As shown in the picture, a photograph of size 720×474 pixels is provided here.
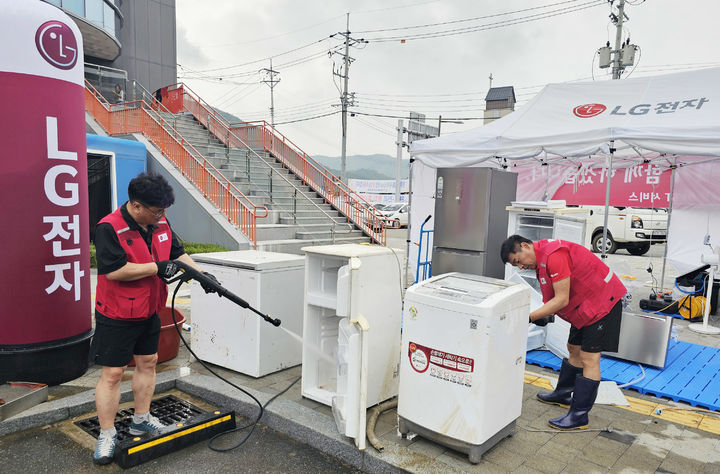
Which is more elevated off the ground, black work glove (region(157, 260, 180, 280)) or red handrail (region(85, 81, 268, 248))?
red handrail (region(85, 81, 268, 248))

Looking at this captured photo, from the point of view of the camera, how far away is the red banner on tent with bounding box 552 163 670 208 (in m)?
9.10

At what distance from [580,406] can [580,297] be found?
0.84 m

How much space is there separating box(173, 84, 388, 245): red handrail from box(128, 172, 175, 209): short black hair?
432 inches

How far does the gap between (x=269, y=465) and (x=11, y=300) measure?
2588 mm

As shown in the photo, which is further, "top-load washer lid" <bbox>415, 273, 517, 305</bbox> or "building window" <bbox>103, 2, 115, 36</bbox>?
"building window" <bbox>103, 2, 115, 36</bbox>

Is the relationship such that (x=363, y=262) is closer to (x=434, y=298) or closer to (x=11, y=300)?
(x=434, y=298)

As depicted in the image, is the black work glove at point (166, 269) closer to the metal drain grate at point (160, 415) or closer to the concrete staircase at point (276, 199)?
the metal drain grate at point (160, 415)

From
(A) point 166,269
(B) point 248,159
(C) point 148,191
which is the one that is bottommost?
(A) point 166,269

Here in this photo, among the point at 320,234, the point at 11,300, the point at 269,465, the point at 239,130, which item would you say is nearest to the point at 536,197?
the point at 320,234

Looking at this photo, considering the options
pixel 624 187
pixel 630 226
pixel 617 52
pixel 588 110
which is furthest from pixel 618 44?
pixel 588 110

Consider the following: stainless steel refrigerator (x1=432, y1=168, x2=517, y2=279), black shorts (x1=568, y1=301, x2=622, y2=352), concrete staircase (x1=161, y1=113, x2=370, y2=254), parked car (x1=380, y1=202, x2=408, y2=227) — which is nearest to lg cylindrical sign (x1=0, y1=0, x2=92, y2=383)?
black shorts (x1=568, y1=301, x2=622, y2=352)

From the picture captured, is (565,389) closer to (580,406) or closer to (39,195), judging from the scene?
(580,406)

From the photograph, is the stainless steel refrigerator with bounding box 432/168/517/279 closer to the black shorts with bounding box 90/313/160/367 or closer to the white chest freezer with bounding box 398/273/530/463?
the white chest freezer with bounding box 398/273/530/463

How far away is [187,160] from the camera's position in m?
12.9
